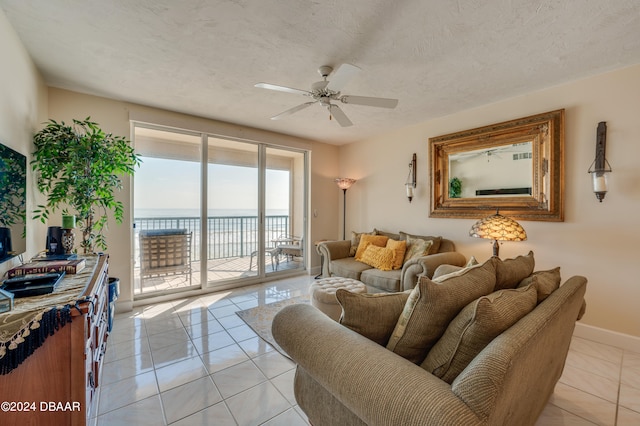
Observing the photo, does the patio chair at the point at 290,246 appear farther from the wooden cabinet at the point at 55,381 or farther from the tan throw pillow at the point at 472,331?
the tan throw pillow at the point at 472,331

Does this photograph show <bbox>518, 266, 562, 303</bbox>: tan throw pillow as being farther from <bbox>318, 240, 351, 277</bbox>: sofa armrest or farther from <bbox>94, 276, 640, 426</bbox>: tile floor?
<bbox>318, 240, 351, 277</bbox>: sofa armrest

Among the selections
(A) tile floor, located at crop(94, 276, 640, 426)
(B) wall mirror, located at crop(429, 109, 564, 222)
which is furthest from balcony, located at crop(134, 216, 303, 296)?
(B) wall mirror, located at crop(429, 109, 564, 222)

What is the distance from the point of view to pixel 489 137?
3072 millimetres

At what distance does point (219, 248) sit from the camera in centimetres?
404

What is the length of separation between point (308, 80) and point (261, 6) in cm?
91

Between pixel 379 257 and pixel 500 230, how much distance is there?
136 cm

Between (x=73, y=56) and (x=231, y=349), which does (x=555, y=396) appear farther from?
(x=73, y=56)

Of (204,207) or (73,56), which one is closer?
(73,56)

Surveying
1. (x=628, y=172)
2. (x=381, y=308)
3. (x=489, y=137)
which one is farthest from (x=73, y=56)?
(x=628, y=172)

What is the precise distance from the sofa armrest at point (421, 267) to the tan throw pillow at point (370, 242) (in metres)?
0.83

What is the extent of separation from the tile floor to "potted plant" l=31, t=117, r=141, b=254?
1115 millimetres

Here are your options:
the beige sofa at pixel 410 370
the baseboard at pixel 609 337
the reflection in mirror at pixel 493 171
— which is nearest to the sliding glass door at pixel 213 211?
the reflection in mirror at pixel 493 171

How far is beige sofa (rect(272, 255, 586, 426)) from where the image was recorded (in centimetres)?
71

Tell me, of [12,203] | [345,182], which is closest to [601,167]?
[345,182]
